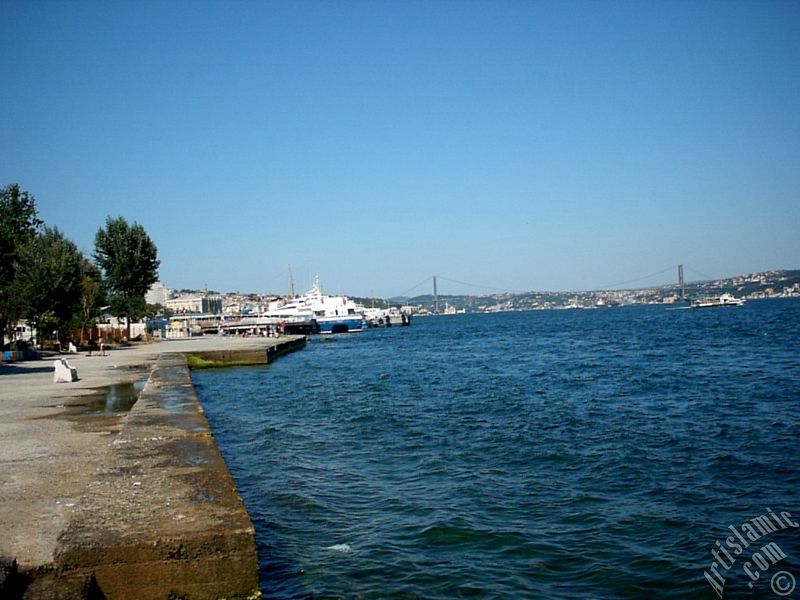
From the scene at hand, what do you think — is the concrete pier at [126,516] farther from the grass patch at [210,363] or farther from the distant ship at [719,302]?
the distant ship at [719,302]

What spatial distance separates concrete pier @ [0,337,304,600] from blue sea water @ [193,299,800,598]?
121 cm

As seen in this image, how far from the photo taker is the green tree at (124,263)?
59.1 m

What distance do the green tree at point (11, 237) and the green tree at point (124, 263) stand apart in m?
14.5

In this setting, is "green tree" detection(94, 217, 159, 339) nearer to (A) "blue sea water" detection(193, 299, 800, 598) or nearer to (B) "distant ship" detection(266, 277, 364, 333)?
(B) "distant ship" detection(266, 277, 364, 333)

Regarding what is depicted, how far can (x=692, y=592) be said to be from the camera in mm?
6062

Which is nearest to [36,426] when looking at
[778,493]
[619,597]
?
[619,597]

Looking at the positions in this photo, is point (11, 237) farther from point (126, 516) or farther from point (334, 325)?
point (334, 325)

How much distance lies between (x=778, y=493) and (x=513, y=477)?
3447mm

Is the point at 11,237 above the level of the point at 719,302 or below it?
above

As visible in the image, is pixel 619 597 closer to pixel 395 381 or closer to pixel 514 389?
pixel 514 389

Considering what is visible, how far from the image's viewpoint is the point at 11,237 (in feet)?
107

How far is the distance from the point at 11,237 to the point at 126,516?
32.0 metres

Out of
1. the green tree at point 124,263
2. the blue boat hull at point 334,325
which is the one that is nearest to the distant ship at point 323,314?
the blue boat hull at point 334,325

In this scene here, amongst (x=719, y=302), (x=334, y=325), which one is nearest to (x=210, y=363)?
(x=334, y=325)
